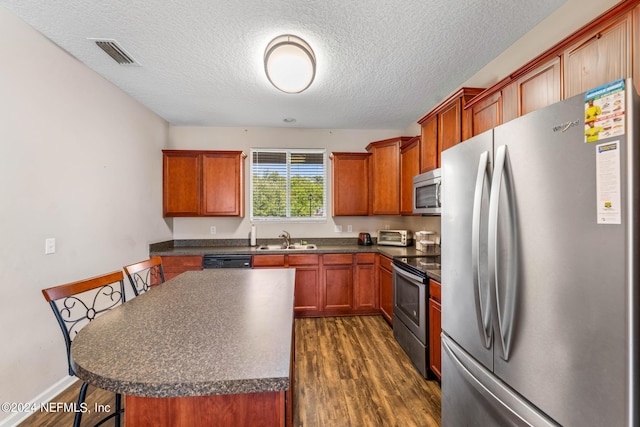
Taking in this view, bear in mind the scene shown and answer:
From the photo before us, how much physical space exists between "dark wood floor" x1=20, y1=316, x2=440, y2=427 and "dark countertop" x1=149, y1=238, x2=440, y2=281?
1.03m

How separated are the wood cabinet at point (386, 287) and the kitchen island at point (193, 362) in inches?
82.5

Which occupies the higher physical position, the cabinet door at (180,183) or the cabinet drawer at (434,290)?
the cabinet door at (180,183)

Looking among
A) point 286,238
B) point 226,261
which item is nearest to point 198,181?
point 226,261

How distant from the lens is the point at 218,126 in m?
3.92

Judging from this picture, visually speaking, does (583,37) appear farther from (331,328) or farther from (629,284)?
(331,328)

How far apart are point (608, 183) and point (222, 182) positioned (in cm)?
367

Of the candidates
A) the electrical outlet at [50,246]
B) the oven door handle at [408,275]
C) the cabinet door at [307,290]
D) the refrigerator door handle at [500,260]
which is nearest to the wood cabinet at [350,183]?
the cabinet door at [307,290]

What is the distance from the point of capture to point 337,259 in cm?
343

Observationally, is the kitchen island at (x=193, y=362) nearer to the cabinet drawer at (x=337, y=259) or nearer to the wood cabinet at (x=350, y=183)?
the cabinet drawer at (x=337, y=259)

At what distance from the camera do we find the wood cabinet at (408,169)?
2.93 meters

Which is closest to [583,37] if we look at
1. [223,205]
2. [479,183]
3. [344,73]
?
[479,183]

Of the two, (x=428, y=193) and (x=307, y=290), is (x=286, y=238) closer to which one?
(x=307, y=290)

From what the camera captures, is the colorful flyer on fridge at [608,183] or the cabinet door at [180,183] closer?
the colorful flyer on fridge at [608,183]

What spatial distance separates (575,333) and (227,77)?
2.99 m
